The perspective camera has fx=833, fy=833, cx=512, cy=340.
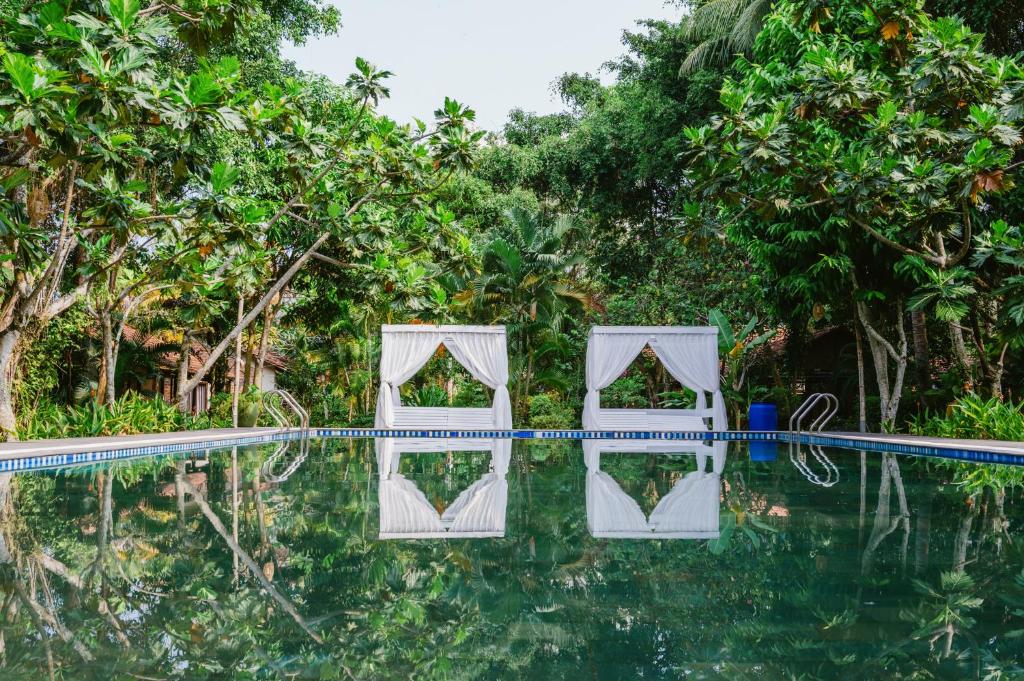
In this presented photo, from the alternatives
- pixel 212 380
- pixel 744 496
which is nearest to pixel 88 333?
pixel 212 380

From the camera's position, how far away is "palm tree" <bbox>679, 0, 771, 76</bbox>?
50.4 ft

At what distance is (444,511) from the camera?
5883 millimetres

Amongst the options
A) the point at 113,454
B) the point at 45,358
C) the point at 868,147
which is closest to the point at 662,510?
the point at 868,147

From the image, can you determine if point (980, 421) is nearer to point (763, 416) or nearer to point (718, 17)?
point (763, 416)

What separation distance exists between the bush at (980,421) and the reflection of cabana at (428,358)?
6974mm

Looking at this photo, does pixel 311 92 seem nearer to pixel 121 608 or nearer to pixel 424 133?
pixel 424 133

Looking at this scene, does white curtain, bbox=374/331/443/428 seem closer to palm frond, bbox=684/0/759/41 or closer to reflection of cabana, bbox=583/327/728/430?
reflection of cabana, bbox=583/327/728/430

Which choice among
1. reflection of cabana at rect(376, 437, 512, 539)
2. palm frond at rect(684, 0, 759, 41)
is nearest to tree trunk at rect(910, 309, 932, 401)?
palm frond at rect(684, 0, 759, 41)

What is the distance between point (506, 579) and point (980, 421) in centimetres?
944

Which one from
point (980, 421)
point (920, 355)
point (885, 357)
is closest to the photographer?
point (980, 421)

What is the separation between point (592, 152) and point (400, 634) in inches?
673

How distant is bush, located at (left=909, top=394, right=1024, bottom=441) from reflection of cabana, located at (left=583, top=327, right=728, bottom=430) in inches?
142

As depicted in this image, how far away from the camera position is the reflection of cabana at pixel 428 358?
15.0 metres

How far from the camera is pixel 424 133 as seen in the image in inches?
465
